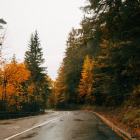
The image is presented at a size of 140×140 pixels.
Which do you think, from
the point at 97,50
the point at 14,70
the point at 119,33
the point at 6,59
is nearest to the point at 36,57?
the point at 14,70

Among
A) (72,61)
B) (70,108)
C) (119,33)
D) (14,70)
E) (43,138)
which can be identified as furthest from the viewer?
(70,108)

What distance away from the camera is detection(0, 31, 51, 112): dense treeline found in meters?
23.4

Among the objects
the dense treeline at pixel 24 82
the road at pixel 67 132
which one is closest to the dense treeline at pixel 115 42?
the road at pixel 67 132

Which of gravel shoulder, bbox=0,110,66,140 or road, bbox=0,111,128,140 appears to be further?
gravel shoulder, bbox=0,110,66,140

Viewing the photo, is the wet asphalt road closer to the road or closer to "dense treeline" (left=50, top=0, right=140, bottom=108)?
the road

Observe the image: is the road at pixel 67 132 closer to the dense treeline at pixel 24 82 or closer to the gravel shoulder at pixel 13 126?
the gravel shoulder at pixel 13 126

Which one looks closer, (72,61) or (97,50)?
(97,50)

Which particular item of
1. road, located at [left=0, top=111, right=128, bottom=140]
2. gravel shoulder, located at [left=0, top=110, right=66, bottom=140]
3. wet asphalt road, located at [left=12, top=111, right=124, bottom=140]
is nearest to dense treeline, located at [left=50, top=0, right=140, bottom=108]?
road, located at [left=0, top=111, right=128, bottom=140]

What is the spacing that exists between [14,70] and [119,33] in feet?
50.3

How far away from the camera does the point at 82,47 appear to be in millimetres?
16125

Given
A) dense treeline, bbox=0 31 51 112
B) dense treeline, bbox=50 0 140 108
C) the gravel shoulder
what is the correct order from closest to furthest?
the gravel shoulder, dense treeline, bbox=50 0 140 108, dense treeline, bbox=0 31 51 112

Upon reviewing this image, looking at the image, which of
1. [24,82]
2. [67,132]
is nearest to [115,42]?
[67,132]

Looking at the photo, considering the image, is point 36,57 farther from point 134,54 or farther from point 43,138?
point 43,138

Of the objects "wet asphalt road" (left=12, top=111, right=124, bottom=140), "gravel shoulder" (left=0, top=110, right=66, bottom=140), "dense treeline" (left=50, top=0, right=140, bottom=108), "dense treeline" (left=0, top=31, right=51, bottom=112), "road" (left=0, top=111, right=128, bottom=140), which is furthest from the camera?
"dense treeline" (left=0, top=31, right=51, bottom=112)
